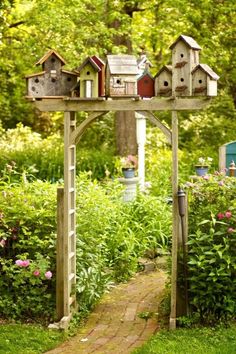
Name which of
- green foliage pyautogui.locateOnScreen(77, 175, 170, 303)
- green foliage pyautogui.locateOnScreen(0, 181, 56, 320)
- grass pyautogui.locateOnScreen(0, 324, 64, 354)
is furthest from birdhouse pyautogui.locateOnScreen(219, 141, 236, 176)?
grass pyautogui.locateOnScreen(0, 324, 64, 354)

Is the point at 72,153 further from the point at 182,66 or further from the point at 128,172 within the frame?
the point at 128,172

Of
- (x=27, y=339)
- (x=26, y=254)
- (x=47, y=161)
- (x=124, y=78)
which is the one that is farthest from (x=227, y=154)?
(x=27, y=339)

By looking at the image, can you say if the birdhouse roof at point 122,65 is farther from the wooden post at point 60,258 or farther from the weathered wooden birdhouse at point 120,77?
the wooden post at point 60,258

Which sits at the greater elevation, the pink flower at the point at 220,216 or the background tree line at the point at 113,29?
the background tree line at the point at 113,29

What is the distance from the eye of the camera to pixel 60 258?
6840mm

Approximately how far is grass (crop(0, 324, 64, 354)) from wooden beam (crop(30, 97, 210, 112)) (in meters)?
2.02

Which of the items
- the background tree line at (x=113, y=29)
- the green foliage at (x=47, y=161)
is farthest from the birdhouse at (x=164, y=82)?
the green foliage at (x=47, y=161)

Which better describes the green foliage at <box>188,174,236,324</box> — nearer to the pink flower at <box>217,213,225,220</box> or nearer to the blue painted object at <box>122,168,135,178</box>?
the pink flower at <box>217,213,225,220</box>

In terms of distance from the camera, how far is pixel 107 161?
14.0 metres

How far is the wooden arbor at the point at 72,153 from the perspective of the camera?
21.3 feet

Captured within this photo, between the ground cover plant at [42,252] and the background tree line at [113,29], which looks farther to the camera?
the background tree line at [113,29]

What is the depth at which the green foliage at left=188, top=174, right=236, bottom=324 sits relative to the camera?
21.3ft

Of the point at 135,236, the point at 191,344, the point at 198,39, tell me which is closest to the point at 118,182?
the point at 135,236

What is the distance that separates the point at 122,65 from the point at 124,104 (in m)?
0.36
